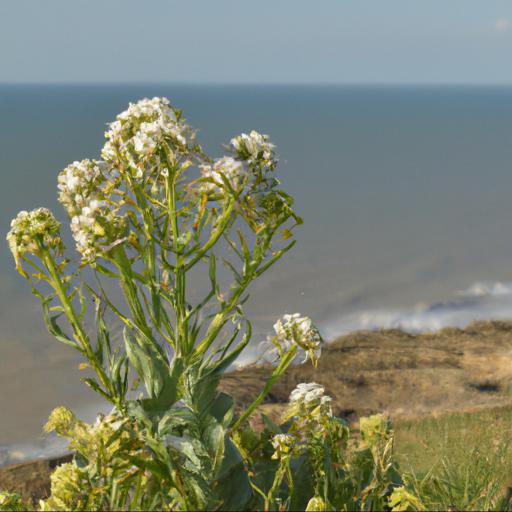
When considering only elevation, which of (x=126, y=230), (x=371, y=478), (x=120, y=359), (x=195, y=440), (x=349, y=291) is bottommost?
(x=349, y=291)

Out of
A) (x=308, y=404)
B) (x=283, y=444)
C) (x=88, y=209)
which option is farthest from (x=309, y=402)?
(x=88, y=209)

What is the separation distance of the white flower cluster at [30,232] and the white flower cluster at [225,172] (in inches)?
23.9

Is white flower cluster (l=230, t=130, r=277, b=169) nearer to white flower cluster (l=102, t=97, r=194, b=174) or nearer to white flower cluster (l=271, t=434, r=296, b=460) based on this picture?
white flower cluster (l=102, t=97, r=194, b=174)

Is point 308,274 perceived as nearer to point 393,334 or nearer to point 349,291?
point 349,291

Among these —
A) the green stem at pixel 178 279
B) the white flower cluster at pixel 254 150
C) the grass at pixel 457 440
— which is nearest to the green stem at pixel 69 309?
the green stem at pixel 178 279

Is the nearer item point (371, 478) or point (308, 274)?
point (371, 478)

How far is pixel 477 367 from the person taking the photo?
909 centimetres

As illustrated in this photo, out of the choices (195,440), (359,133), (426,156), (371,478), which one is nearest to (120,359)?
(195,440)

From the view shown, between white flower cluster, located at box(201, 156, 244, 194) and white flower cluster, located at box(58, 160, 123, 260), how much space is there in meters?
0.36

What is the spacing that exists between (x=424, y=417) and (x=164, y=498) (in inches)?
197

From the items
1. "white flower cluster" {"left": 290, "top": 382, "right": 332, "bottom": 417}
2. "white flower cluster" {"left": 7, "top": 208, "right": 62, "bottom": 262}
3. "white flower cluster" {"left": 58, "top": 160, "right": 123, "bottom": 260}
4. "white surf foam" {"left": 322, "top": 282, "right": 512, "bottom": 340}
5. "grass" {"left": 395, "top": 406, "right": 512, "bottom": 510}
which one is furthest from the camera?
"white surf foam" {"left": 322, "top": 282, "right": 512, "bottom": 340}

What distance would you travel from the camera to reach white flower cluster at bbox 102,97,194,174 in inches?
99.3

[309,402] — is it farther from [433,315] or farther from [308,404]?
[433,315]

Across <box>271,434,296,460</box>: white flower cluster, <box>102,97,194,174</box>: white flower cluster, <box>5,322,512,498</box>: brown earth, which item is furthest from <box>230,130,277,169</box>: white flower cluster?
<box>5,322,512,498</box>: brown earth
